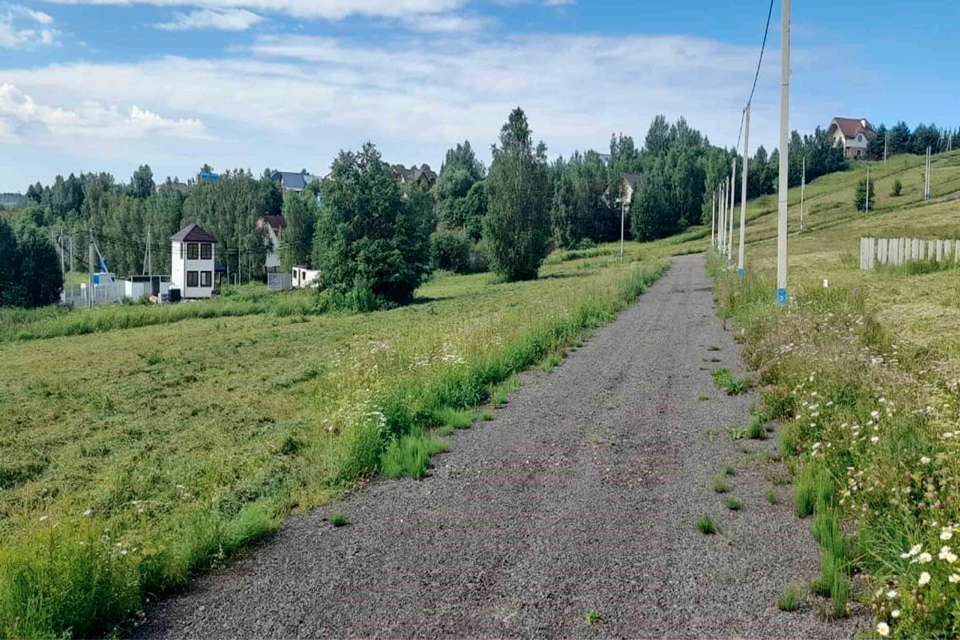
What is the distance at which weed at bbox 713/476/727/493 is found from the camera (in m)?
7.04

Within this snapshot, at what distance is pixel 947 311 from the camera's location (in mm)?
17547

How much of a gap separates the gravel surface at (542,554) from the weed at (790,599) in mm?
51

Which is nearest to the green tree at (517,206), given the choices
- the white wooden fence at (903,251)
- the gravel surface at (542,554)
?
the white wooden fence at (903,251)

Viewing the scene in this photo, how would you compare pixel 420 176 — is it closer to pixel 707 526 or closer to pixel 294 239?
pixel 294 239

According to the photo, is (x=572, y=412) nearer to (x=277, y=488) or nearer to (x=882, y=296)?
(x=277, y=488)

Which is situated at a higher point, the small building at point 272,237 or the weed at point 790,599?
the small building at point 272,237

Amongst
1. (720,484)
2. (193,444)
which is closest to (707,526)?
(720,484)

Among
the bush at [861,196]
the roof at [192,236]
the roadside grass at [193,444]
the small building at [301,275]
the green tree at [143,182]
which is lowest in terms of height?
the roadside grass at [193,444]

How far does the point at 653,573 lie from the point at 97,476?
8237 mm

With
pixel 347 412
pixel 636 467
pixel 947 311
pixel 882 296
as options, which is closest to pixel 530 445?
pixel 636 467

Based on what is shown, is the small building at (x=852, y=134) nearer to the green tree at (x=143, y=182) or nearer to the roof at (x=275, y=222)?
the roof at (x=275, y=222)

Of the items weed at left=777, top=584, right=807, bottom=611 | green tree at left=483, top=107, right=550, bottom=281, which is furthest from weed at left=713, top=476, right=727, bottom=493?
green tree at left=483, top=107, right=550, bottom=281

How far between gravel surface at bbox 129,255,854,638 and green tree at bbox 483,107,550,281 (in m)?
48.1

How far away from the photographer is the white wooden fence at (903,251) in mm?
28720
